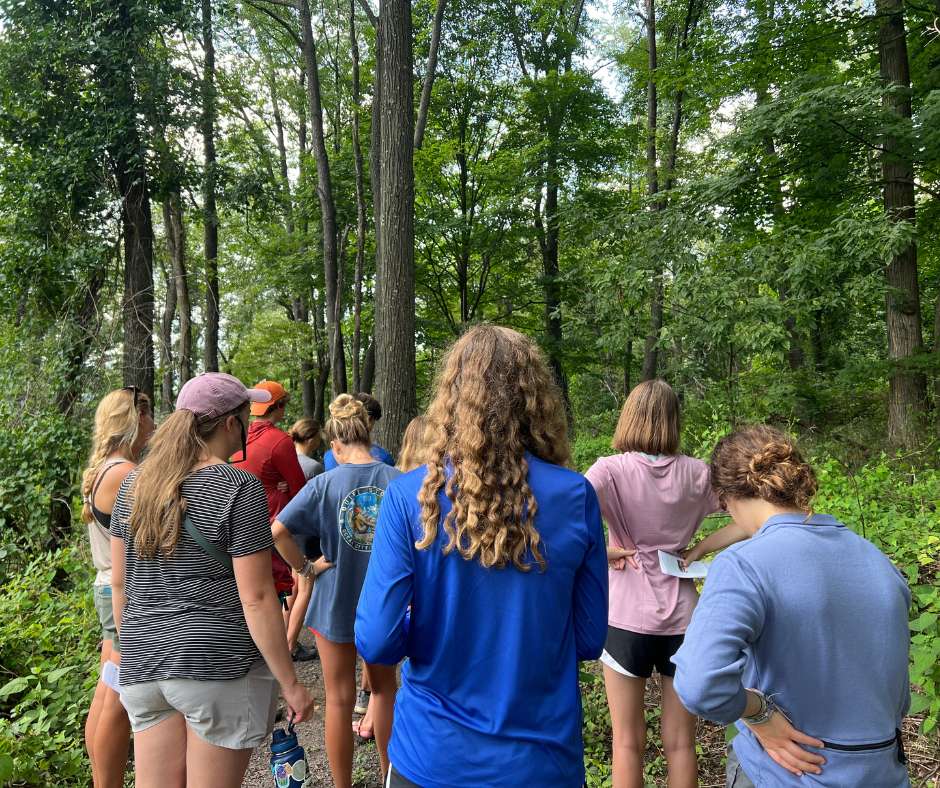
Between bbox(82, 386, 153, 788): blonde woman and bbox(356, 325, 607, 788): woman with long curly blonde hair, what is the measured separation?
1.84 metres

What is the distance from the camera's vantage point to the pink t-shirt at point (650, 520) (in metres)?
2.60

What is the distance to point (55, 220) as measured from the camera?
964cm

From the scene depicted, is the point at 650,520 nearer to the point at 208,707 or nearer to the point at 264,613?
the point at 264,613

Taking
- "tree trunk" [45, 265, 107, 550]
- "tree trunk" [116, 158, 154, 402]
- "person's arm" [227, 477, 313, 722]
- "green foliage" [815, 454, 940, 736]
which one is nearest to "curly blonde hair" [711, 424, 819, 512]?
"green foliage" [815, 454, 940, 736]

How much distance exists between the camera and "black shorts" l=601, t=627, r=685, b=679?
258 centimetres

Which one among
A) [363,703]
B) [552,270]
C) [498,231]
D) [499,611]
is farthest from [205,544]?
[552,270]

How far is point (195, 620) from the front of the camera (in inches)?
84.3

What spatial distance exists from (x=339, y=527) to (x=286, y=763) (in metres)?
1.03

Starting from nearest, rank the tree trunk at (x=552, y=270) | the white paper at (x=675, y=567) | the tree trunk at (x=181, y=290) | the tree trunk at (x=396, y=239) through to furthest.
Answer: the white paper at (x=675, y=567) → the tree trunk at (x=396, y=239) → the tree trunk at (x=181, y=290) → the tree trunk at (x=552, y=270)

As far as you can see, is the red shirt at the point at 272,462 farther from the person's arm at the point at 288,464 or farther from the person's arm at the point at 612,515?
the person's arm at the point at 612,515

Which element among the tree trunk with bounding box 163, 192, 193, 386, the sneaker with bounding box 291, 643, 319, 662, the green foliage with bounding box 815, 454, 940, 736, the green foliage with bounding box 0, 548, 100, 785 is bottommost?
the sneaker with bounding box 291, 643, 319, 662

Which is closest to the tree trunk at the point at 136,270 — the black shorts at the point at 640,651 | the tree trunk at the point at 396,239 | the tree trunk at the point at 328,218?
the tree trunk at the point at 328,218

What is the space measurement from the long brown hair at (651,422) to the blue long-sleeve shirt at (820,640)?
1175 mm

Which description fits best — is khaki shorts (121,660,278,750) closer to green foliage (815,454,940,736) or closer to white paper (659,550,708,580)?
white paper (659,550,708,580)
